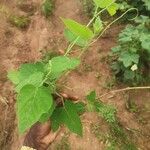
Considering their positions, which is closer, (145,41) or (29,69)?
(29,69)

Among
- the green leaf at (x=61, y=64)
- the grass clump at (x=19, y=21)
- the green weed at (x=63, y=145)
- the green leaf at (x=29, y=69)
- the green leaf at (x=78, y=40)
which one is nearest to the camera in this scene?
the green leaf at (x=61, y=64)

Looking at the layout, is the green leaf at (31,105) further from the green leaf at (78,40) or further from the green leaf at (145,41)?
the green leaf at (145,41)

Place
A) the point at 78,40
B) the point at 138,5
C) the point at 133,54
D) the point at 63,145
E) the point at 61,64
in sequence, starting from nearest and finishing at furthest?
1. the point at 61,64
2. the point at 78,40
3. the point at 63,145
4. the point at 133,54
5. the point at 138,5

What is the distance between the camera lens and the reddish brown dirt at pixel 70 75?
320 centimetres

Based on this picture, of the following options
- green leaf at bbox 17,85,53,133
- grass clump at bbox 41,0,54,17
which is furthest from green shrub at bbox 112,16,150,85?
green leaf at bbox 17,85,53,133

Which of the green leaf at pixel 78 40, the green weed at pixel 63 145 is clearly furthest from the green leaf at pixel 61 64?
the green weed at pixel 63 145

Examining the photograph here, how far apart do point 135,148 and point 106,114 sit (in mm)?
432

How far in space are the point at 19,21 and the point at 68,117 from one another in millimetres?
3027

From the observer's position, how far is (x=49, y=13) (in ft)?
14.3

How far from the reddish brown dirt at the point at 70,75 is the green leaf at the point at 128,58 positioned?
1.20 feet

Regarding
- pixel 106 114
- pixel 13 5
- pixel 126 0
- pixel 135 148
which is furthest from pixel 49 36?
pixel 135 148

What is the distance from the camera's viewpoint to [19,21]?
13.7 ft

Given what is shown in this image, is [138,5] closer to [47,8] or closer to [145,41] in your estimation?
[145,41]

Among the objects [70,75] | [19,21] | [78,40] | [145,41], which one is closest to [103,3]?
[78,40]
